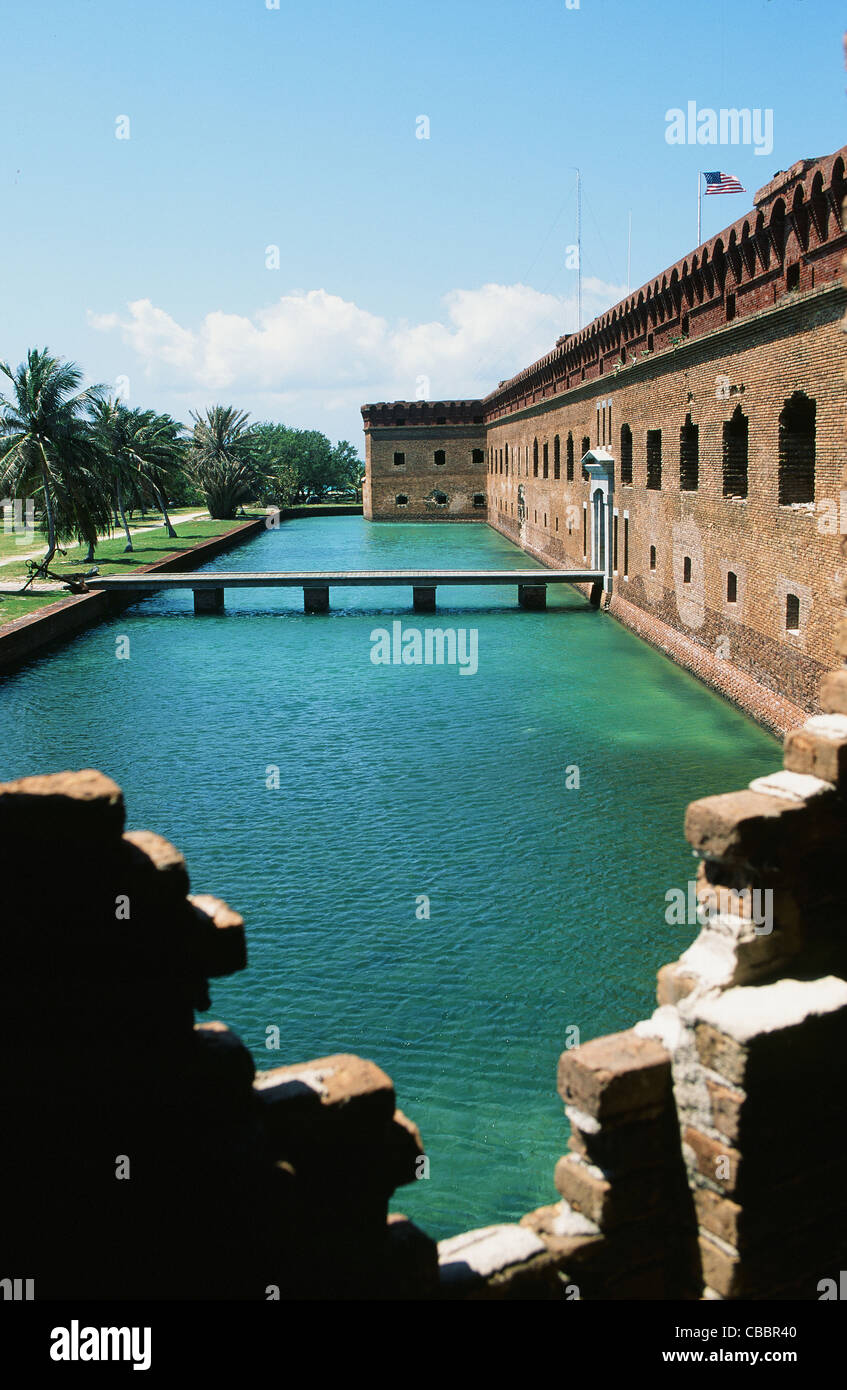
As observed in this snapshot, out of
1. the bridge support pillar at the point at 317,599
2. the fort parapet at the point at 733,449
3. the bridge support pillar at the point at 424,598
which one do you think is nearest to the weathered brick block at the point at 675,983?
the fort parapet at the point at 733,449

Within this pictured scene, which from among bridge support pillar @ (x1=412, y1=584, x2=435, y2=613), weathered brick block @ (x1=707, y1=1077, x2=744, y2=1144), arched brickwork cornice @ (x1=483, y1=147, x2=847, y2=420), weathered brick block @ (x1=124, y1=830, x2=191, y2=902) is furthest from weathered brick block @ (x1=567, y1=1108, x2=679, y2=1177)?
bridge support pillar @ (x1=412, y1=584, x2=435, y2=613)

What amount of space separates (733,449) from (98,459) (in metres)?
19.8

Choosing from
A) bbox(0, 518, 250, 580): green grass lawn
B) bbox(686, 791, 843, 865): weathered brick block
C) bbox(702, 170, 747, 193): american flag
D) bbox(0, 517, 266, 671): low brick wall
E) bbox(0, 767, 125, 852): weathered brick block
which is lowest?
bbox(0, 517, 266, 671): low brick wall

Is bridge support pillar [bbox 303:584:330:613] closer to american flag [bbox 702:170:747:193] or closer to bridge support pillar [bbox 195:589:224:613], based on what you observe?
bridge support pillar [bbox 195:589:224:613]

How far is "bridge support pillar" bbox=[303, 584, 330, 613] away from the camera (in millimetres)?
29109

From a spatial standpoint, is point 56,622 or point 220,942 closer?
point 220,942

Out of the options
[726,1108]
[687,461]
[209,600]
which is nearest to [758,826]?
[726,1108]

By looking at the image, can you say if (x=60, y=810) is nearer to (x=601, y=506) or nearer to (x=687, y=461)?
(x=687, y=461)

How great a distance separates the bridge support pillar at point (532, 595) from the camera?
1124 inches

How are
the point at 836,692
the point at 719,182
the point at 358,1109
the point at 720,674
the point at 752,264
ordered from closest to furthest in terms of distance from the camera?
the point at 358,1109 → the point at 836,692 → the point at 752,264 → the point at 720,674 → the point at 719,182

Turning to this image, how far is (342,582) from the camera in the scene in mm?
29203

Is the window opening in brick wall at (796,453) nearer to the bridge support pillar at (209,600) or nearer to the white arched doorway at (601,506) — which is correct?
the white arched doorway at (601,506)

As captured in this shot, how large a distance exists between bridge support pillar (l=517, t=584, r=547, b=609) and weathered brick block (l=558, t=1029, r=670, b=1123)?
24.0 m
